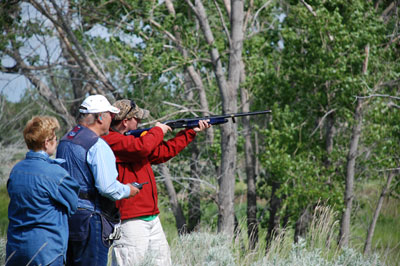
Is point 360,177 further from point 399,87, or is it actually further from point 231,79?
point 231,79

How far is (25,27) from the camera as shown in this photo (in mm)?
11062

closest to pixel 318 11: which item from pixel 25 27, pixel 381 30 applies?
pixel 381 30

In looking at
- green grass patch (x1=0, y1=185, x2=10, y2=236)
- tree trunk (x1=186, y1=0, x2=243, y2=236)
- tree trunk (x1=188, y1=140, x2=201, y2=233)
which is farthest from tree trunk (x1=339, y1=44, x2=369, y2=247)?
green grass patch (x1=0, y1=185, x2=10, y2=236)

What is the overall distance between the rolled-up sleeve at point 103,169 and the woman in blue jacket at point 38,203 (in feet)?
0.67

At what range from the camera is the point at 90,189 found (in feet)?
11.6

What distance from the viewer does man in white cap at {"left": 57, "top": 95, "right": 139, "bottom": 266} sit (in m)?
3.45

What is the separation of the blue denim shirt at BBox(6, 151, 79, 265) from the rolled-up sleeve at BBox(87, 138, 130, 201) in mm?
228

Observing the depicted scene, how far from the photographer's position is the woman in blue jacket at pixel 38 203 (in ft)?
10.3

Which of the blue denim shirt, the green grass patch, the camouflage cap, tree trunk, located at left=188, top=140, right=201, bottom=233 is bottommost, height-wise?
the green grass patch

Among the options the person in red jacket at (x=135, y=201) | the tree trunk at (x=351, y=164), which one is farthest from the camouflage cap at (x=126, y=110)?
the tree trunk at (x=351, y=164)

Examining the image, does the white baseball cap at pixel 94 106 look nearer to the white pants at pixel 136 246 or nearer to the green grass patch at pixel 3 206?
the white pants at pixel 136 246

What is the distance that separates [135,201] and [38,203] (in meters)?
1.05

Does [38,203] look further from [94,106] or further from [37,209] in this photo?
[94,106]

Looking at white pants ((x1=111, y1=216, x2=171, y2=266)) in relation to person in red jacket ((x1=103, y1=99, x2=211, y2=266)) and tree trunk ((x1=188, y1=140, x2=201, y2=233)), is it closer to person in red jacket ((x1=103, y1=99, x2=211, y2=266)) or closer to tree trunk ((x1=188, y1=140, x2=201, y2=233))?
person in red jacket ((x1=103, y1=99, x2=211, y2=266))
